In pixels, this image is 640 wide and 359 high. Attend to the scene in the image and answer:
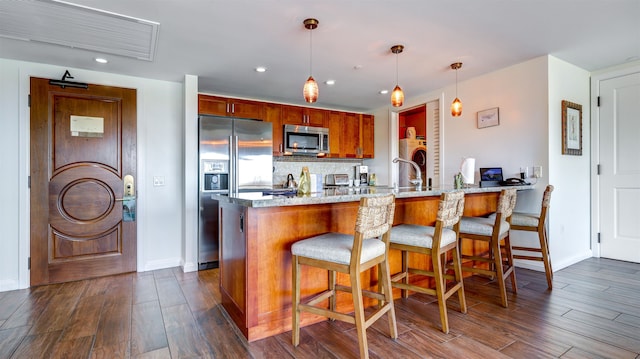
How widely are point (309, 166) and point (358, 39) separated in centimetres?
289

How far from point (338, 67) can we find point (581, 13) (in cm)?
211

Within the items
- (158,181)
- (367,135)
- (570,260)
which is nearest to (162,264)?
(158,181)

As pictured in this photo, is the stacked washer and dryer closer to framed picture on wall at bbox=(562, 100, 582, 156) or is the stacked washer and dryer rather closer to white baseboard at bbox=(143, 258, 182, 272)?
framed picture on wall at bbox=(562, 100, 582, 156)

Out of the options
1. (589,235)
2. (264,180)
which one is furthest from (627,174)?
(264,180)

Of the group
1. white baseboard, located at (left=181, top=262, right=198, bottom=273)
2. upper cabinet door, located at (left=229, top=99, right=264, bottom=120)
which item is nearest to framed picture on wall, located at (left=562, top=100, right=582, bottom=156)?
upper cabinet door, located at (left=229, top=99, right=264, bottom=120)

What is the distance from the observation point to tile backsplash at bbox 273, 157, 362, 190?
16.6 ft

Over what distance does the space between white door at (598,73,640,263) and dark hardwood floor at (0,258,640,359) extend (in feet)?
2.87

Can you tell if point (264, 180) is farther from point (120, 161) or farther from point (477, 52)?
point (477, 52)

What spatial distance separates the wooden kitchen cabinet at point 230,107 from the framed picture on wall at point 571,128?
375 centimetres

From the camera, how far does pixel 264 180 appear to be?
13.6 ft

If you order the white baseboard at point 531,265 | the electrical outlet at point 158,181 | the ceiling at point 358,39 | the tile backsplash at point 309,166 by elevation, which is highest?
the ceiling at point 358,39

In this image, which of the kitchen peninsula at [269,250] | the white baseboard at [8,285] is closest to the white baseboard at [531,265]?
the kitchen peninsula at [269,250]

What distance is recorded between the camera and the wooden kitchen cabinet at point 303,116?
4.77m

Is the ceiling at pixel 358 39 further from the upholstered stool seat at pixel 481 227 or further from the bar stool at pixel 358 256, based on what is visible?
the upholstered stool seat at pixel 481 227
